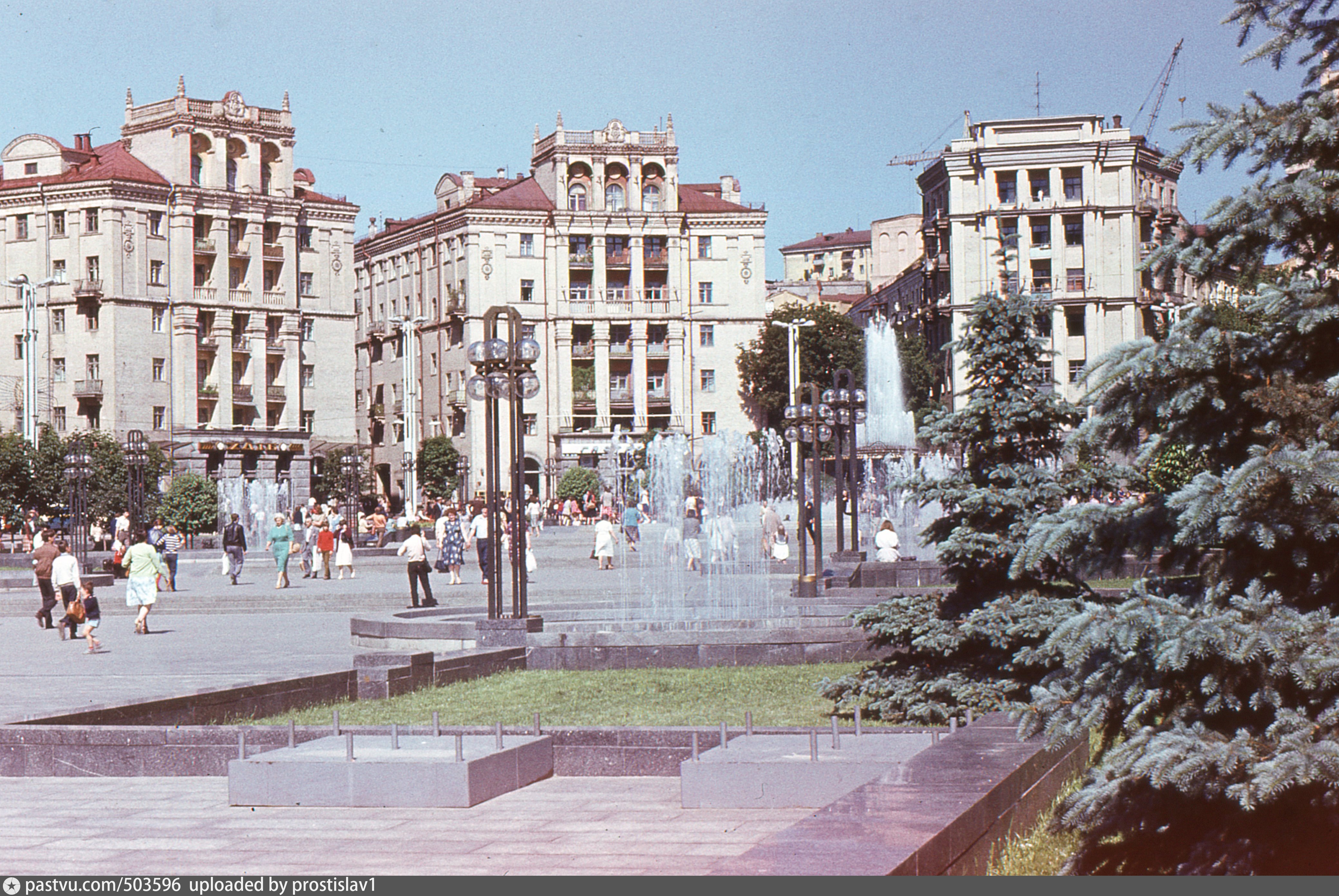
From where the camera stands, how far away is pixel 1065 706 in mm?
6160

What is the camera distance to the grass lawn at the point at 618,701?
11.8 metres

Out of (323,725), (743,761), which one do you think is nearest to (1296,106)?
(743,761)

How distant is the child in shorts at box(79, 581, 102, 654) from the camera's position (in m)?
20.5

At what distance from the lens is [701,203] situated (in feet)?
293

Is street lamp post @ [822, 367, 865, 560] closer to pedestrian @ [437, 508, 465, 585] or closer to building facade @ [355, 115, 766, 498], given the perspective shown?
pedestrian @ [437, 508, 465, 585]

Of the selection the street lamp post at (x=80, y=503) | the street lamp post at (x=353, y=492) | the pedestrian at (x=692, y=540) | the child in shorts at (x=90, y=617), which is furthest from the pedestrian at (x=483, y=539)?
the street lamp post at (x=353, y=492)

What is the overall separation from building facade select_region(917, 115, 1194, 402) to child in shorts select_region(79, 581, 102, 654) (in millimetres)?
62185

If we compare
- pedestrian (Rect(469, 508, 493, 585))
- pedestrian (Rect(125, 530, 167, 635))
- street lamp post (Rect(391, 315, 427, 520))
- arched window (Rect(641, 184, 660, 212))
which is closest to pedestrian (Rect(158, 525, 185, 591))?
pedestrian (Rect(469, 508, 493, 585))

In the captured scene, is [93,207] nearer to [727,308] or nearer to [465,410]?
[465,410]

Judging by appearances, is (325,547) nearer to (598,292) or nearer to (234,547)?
(234,547)

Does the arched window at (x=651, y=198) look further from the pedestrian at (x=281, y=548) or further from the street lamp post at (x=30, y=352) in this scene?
the pedestrian at (x=281, y=548)

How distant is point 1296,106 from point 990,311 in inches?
191

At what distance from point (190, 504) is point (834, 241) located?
316 ft

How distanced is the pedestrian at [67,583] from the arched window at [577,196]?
214ft
